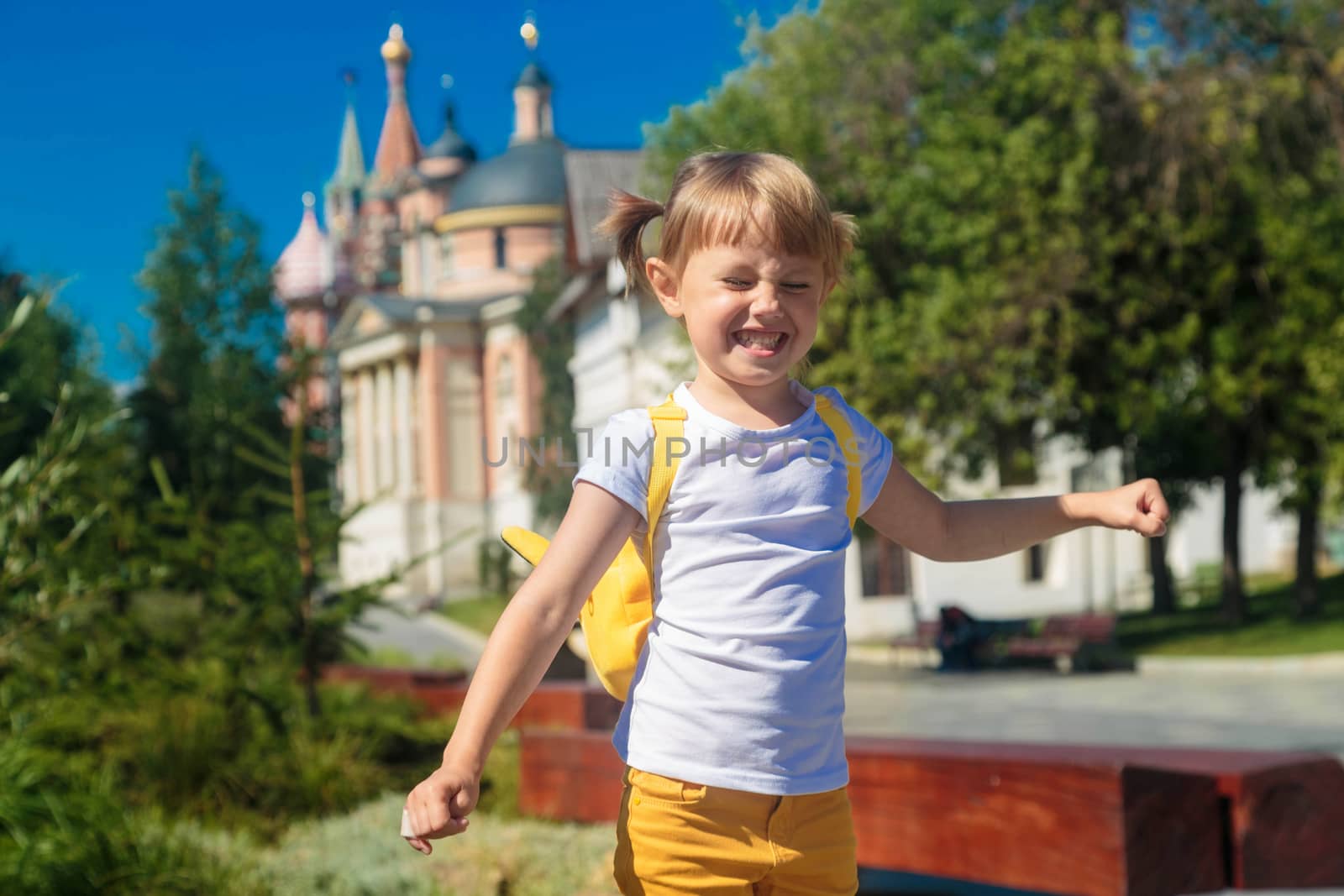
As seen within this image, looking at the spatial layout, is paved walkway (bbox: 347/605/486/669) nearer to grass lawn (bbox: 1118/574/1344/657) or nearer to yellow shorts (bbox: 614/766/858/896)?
grass lawn (bbox: 1118/574/1344/657)

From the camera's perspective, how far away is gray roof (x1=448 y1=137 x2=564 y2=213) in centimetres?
6147

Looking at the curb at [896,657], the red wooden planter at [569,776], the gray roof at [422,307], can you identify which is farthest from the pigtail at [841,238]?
the gray roof at [422,307]

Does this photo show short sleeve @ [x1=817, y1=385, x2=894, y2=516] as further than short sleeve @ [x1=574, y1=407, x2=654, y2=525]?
Yes

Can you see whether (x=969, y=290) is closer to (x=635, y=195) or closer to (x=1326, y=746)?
(x=1326, y=746)

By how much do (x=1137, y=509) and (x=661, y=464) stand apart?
668 mm

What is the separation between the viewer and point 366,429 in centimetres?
6825

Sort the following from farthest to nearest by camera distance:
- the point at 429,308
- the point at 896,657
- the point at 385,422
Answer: the point at 385,422, the point at 429,308, the point at 896,657

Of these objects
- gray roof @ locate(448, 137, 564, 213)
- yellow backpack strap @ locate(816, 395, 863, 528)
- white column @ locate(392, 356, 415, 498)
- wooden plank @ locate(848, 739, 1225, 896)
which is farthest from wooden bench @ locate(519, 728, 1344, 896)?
white column @ locate(392, 356, 415, 498)

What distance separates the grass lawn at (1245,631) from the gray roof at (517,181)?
3768 centimetres

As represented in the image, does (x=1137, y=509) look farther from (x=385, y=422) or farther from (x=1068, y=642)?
(x=385, y=422)

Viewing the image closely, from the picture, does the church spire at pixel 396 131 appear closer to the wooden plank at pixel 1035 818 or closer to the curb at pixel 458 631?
the curb at pixel 458 631

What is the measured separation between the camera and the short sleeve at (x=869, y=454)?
2.12m

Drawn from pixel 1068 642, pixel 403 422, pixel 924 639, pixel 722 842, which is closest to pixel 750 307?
pixel 722 842

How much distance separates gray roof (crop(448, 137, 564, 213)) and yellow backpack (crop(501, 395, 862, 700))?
59.2m
